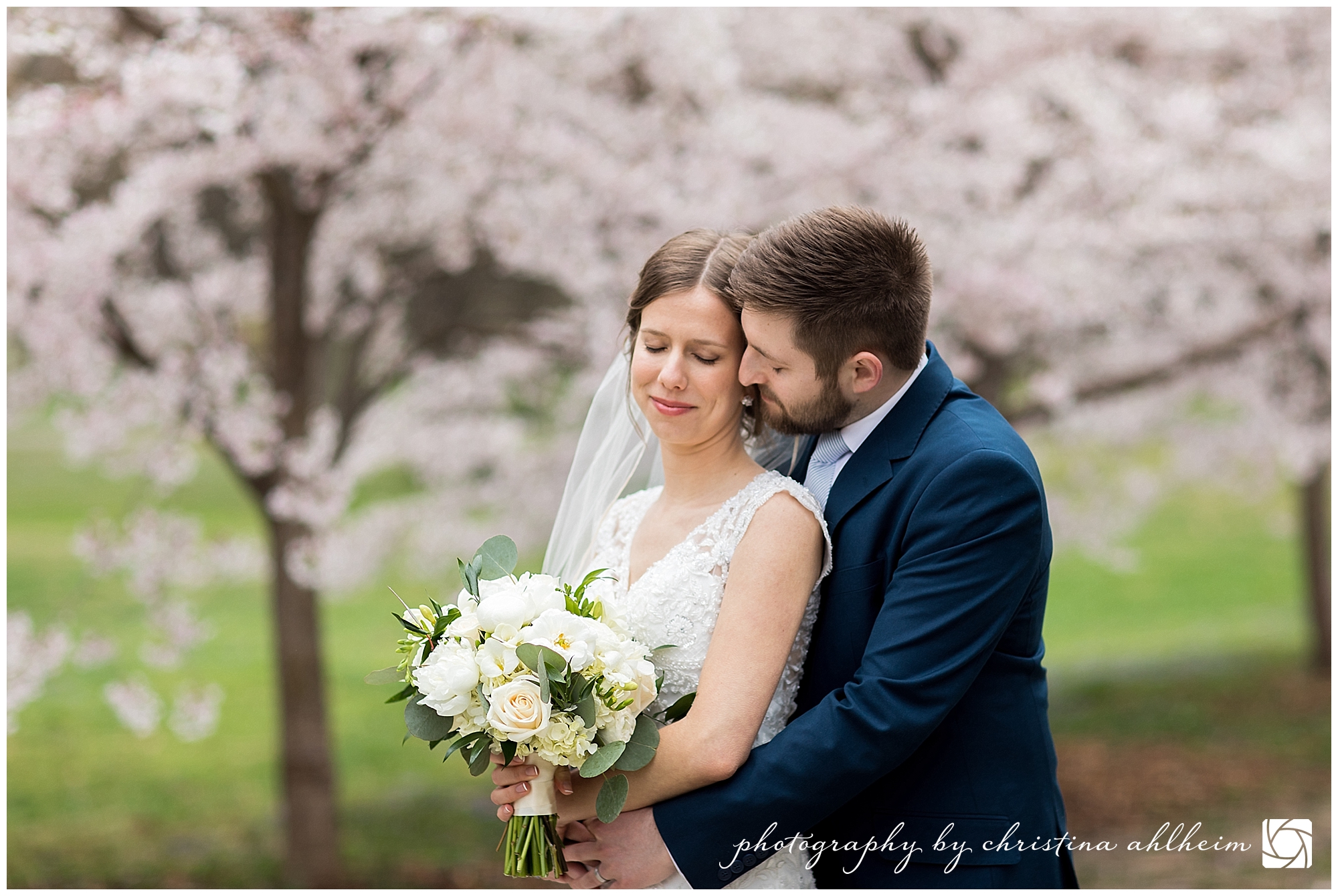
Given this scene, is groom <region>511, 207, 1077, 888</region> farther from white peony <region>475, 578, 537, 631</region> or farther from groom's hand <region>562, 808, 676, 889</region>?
white peony <region>475, 578, 537, 631</region>

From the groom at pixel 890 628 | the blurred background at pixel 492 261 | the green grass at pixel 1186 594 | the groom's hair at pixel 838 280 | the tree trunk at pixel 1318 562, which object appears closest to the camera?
the groom at pixel 890 628

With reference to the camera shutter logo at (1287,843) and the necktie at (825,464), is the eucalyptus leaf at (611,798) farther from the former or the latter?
the camera shutter logo at (1287,843)

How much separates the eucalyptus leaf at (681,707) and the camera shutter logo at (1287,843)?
550 centimetres

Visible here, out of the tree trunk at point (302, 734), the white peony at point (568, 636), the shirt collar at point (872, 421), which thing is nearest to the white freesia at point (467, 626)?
the white peony at point (568, 636)

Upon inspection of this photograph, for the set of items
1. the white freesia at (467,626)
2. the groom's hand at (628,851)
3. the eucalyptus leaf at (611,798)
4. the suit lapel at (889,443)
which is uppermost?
the suit lapel at (889,443)

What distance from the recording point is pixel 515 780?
2.10 meters

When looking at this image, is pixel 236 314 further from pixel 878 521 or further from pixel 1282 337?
pixel 1282 337

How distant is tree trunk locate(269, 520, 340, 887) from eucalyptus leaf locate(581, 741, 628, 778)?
4.25m

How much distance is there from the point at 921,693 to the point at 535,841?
84cm

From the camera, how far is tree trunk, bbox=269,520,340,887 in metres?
5.82

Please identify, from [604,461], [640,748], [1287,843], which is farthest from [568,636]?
[1287,843]

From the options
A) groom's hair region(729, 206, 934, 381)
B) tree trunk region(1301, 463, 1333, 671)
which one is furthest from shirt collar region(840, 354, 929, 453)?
tree trunk region(1301, 463, 1333, 671)

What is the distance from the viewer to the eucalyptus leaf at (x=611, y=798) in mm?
2055

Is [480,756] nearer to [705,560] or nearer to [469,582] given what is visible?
[469,582]
